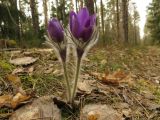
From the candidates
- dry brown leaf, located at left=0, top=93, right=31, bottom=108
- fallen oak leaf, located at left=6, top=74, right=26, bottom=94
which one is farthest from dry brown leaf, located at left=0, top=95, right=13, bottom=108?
fallen oak leaf, located at left=6, top=74, right=26, bottom=94

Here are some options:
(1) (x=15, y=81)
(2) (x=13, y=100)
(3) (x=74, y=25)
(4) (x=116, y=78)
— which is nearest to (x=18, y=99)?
(2) (x=13, y=100)

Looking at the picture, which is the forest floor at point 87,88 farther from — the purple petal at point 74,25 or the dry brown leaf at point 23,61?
the purple petal at point 74,25

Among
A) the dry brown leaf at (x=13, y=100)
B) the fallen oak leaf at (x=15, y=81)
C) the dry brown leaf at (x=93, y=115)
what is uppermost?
the fallen oak leaf at (x=15, y=81)

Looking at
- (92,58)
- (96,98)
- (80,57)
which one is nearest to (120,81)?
(96,98)

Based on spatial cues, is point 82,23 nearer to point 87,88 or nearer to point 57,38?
point 57,38

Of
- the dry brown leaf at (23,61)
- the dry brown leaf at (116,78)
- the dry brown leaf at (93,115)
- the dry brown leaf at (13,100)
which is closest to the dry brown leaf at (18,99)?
the dry brown leaf at (13,100)
